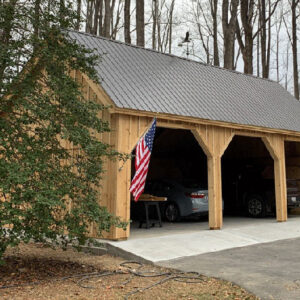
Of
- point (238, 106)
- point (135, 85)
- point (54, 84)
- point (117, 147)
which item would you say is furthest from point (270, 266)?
point (238, 106)

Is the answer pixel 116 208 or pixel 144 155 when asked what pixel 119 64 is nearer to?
pixel 144 155

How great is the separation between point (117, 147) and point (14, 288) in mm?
3894

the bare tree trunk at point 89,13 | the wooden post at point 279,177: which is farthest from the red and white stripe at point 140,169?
the bare tree trunk at point 89,13

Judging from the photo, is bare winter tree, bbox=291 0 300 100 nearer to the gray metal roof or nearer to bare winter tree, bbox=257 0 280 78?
bare winter tree, bbox=257 0 280 78

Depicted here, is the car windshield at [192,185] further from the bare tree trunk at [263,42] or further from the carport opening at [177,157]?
the bare tree trunk at [263,42]

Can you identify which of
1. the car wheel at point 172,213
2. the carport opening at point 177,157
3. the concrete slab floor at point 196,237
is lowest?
the concrete slab floor at point 196,237

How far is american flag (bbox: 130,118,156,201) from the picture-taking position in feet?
28.1

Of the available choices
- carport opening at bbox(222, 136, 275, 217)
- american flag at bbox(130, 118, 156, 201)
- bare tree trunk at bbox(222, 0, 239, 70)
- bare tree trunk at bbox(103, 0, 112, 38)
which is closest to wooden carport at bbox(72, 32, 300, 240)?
american flag at bbox(130, 118, 156, 201)

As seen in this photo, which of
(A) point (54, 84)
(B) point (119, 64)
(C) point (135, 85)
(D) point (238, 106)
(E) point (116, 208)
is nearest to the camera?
(A) point (54, 84)

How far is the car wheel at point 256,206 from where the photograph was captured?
1390cm

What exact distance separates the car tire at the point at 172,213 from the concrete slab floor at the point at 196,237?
1.04ft

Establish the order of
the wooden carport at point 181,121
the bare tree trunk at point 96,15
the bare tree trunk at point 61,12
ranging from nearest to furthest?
the bare tree trunk at point 61,12
the wooden carport at point 181,121
the bare tree trunk at point 96,15

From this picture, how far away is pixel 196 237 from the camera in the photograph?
374 inches

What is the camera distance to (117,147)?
8.87m
